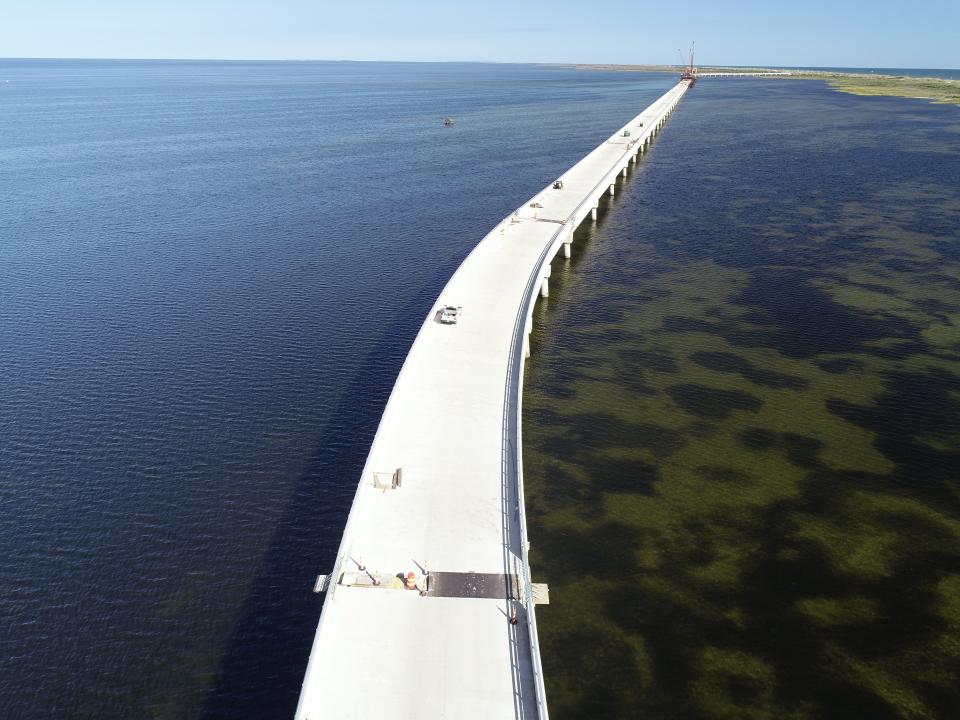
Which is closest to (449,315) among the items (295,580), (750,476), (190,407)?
(190,407)

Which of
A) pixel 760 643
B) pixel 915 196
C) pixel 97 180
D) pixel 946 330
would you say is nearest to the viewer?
pixel 760 643

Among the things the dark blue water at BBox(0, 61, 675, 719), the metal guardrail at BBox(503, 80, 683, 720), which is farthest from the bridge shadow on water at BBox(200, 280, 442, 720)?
the metal guardrail at BBox(503, 80, 683, 720)

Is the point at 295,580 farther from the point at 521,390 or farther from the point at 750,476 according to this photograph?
the point at 750,476

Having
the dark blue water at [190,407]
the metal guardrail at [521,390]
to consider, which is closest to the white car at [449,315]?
the metal guardrail at [521,390]

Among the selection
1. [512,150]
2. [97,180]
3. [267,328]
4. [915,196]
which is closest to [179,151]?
[97,180]

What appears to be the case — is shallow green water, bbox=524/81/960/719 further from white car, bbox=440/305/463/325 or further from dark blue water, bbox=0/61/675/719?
dark blue water, bbox=0/61/675/719

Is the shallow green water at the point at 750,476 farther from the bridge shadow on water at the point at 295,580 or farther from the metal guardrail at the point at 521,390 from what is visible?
the bridge shadow on water at the point at 295,580

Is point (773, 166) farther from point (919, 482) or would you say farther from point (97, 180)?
point (97, 180)
